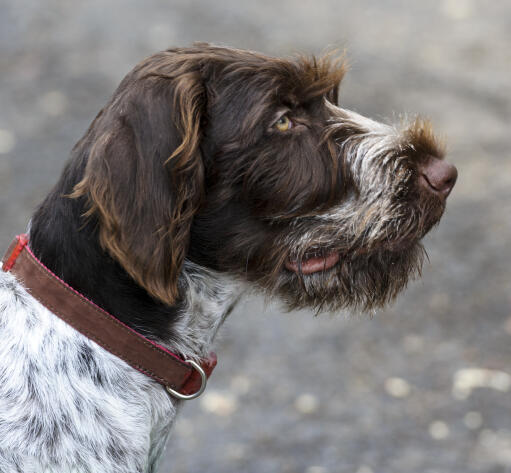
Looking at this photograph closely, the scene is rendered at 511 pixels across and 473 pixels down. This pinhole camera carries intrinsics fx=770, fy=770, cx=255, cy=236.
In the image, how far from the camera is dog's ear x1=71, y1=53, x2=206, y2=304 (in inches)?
86.9

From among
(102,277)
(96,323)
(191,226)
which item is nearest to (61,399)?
(96,323)

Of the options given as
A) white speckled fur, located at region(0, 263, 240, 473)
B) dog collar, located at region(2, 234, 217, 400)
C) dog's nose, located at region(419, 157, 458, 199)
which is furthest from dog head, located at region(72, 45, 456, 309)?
white speckled fur, located at region(0, 263, 240, 473)

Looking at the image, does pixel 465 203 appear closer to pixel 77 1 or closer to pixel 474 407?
pixel 474 407

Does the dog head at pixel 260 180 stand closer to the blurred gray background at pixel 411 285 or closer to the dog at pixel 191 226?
the dog at pixel 191 226

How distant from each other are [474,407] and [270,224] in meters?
2.26

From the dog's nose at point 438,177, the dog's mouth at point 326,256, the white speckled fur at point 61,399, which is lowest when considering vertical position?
the white speckled fur at point 61,399

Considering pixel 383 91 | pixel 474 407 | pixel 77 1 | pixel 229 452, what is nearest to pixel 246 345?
pixel 229 452

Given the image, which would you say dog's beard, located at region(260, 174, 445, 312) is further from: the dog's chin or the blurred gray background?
the blurred gray background

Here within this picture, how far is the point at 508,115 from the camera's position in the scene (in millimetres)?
6758

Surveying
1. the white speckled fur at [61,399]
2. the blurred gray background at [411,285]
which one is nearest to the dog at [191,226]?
the white speckled fur at [61,399]

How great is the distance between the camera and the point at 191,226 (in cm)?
248

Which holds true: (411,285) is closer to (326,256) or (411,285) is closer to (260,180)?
(326,256)

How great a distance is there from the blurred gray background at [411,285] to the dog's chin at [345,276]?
173 mm

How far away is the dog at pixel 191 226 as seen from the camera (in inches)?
88.8
